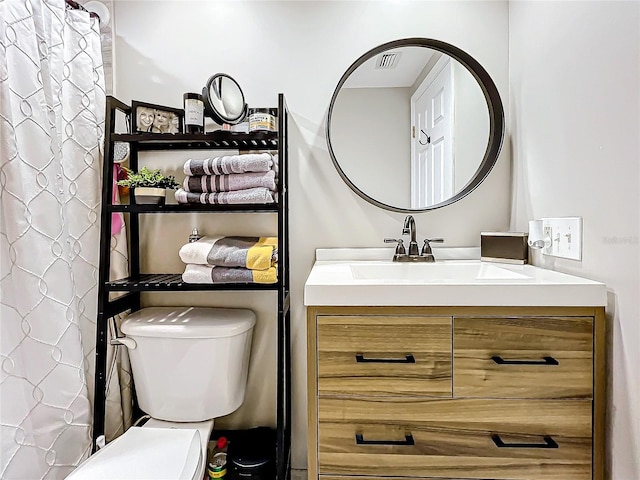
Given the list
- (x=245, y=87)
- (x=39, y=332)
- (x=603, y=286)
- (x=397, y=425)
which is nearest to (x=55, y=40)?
(x=245, y=87)

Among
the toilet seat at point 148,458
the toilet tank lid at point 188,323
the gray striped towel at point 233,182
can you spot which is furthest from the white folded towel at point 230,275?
the toilet seat at point 148,458

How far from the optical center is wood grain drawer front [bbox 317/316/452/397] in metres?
1.08

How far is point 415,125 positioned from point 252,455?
4.57 feet

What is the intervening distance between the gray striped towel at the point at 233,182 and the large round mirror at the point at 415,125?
328mm

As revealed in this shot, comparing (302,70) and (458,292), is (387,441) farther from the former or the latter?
(302,70)

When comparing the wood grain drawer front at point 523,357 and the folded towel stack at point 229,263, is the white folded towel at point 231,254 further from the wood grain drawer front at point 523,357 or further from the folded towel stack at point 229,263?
the wood grain drawer front at point 523,357

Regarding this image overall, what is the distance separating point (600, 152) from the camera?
42.7 inches

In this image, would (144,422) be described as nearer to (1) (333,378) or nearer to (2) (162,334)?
(2) (162,334)

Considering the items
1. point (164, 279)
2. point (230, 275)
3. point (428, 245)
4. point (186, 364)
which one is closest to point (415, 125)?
point (428, 245)

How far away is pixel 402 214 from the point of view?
5.58 ft

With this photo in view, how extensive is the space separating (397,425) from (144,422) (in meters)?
1.05

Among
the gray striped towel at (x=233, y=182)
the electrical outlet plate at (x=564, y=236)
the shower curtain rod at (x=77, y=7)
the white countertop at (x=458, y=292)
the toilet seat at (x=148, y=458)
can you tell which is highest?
the shower curtain rod at (x=77, y=7)

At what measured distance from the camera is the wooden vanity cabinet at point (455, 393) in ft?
3.46

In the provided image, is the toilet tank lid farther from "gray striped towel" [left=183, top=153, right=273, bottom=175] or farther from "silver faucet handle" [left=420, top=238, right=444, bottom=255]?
"silver faucet handle" [left=420, top=238, right=444, bottom=255]
